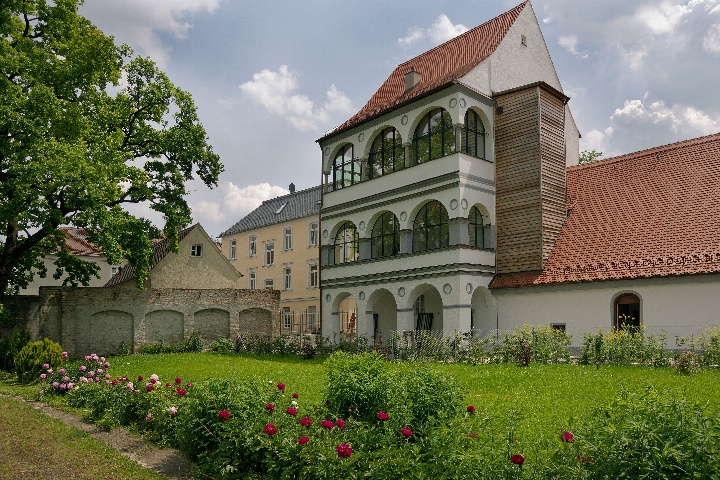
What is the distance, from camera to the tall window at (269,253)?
49.1 metres

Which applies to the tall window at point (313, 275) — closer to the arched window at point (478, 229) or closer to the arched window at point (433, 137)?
the arched window at point (433, 137)

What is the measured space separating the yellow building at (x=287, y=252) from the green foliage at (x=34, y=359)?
24131 millimetres

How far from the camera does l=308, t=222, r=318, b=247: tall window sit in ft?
146

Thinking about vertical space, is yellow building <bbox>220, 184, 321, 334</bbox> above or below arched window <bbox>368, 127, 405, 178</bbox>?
below

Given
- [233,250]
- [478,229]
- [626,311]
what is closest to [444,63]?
[478,229]

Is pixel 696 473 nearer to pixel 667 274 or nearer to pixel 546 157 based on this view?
pixel 667 274

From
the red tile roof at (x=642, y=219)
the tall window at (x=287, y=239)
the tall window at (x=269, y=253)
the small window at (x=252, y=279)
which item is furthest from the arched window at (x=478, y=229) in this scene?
the small window at (x=252, y=279)

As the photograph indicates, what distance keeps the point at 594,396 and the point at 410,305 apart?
1441cm

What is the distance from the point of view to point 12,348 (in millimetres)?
19656

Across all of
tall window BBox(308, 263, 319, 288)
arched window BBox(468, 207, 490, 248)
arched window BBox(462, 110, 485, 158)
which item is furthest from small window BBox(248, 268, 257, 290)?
arched window BBox(462, 110, 485, 158)

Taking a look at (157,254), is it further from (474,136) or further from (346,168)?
(474,136)

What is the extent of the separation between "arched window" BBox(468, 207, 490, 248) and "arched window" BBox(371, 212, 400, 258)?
13.2ft

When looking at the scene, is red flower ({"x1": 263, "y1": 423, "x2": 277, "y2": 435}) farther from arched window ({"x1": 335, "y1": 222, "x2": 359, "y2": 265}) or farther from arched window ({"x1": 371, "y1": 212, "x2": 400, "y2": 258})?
arched window ({"x1": 335, "y1": 222, "x2": 359, "y2": 265})

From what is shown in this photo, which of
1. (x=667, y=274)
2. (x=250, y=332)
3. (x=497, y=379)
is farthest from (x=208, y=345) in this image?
(x=667, y=274)
